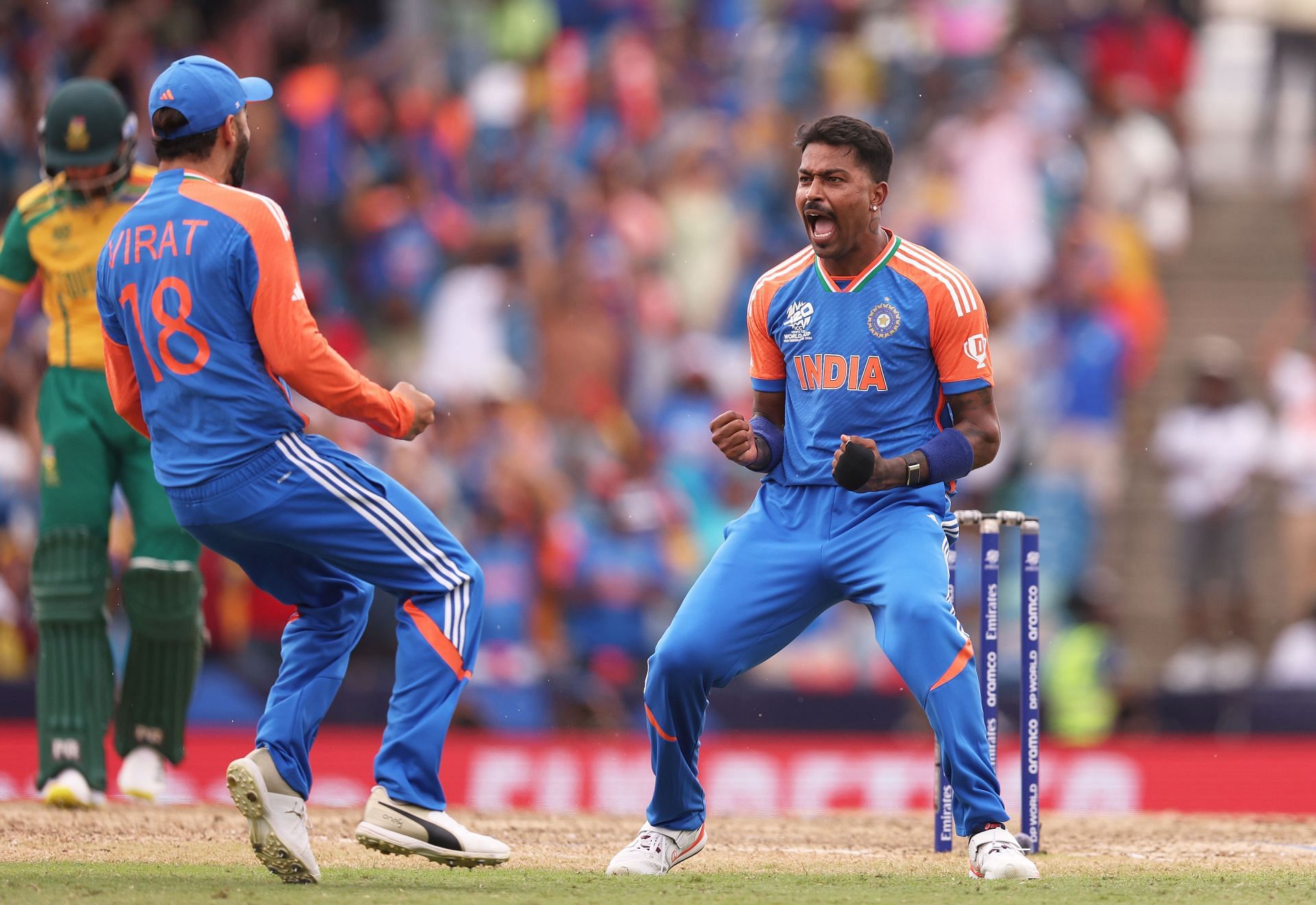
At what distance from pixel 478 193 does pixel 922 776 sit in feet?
21.5

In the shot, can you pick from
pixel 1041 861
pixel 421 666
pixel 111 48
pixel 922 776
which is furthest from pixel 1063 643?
pixel 111 48

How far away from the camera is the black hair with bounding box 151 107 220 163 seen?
609 cm

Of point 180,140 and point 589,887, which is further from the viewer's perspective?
point 180,140

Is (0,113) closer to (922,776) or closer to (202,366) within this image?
(922,776)

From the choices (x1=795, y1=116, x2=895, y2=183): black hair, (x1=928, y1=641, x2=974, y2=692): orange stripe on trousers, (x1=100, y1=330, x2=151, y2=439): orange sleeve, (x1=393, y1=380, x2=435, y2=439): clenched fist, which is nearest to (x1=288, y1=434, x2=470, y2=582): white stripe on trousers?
(x1=393, y1=380, x2=435, y2=439): clenched fist

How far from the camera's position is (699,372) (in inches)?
541

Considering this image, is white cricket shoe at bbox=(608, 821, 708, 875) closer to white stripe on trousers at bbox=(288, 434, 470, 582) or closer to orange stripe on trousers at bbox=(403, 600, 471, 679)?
orange stripe on trousers at bbox=(403, 600, 471, 679)

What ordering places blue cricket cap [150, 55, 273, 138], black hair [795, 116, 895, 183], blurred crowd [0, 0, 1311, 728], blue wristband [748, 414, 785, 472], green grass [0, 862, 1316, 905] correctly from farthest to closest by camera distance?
blurred crowd [0, 0, 1311, 728] → blue wristband [748, 414, 785, 472] → black hair [795, 116, 895, 183] → blue cricket cap [150, 55, 273, 138] → green grass [0, 862, 1316, 905]

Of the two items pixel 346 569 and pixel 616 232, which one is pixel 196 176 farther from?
pixel 616 232

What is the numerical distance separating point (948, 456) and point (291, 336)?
2.12 metres

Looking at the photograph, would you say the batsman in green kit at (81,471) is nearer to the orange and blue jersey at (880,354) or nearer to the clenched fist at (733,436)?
the clenched fist at (733,436)

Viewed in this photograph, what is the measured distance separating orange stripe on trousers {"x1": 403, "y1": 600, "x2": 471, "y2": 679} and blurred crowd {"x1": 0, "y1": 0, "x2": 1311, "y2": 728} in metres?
6.00

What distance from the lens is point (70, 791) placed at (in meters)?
7.98

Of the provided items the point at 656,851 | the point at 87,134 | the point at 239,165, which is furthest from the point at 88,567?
the point at 656,851
